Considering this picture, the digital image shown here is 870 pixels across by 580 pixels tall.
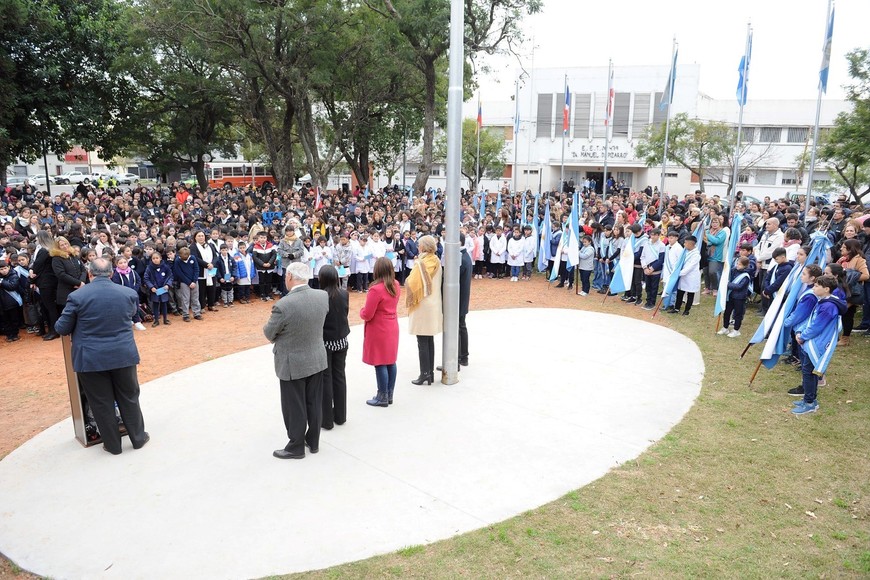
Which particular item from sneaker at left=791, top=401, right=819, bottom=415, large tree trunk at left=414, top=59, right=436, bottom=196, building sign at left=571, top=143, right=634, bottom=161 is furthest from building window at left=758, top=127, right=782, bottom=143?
sneaker at left=791, top=401, right=819, bottom=415

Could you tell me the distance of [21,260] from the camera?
10.5 meters

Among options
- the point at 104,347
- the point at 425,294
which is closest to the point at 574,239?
the point at 425,294

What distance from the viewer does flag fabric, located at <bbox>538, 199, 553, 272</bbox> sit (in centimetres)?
1522

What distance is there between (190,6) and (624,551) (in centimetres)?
2576

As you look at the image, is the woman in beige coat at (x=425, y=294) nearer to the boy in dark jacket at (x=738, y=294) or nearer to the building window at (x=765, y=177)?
the boy in dark jacket at (x=738, y=294)

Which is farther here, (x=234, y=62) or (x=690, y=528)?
(x=234, y=62)

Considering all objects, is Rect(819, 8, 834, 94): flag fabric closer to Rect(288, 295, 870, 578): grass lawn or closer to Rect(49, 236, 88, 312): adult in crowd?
Rect(288, 295, 870, 578): grass lawn

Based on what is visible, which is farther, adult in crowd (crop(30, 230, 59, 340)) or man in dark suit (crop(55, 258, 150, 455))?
adult in crowd (crop(30, 230, 59, 340))

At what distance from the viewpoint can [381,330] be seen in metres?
6.73

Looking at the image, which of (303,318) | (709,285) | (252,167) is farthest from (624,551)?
(252,167)

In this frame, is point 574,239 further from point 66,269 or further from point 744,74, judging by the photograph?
point 66,269

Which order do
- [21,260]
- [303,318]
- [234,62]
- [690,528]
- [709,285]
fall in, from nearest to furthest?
[690,528] → [303,318] → [21,260] → [709,285] → [234,62]

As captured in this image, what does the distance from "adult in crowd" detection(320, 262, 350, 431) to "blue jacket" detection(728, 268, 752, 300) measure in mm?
7098

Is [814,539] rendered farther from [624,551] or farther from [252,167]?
[252,167]
